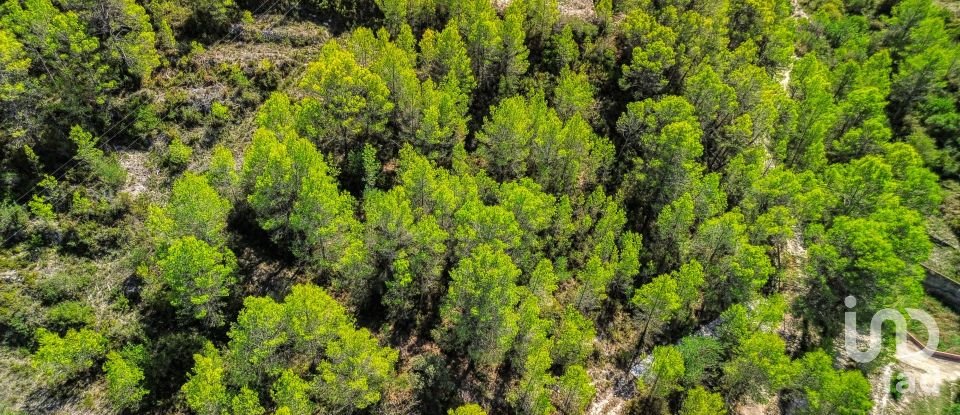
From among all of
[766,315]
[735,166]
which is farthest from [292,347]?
[735,166]

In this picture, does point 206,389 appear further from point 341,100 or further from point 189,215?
point 341,100

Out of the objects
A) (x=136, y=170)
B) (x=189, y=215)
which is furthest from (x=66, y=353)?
(x=136, y=170)

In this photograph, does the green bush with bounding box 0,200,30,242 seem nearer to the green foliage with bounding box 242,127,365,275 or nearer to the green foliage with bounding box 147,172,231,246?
the green foliage with bounding box 147,172,231,246

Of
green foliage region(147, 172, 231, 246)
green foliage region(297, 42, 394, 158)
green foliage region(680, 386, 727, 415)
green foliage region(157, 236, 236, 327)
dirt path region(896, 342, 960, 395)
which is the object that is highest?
green foliage region(297, 42, 394, 158)

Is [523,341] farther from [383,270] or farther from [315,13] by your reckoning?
[315,13]

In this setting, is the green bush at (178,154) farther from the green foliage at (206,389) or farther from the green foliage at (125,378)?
the green foliage at (206,389)

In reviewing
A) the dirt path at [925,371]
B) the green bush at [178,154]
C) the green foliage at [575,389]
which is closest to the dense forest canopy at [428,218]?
the green bush at [178,154]

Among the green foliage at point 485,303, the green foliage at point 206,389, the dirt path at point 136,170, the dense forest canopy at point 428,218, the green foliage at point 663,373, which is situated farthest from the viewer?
the dirt path at point 136,170

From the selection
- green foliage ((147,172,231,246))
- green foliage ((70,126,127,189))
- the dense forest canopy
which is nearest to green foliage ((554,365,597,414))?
the dense forest canopy
